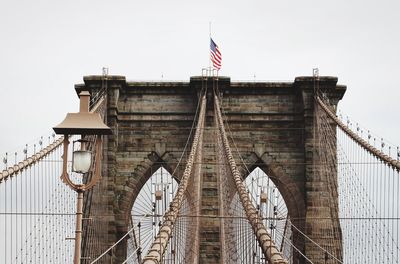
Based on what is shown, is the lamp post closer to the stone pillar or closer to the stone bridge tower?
the stone pillar

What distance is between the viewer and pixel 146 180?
25.4 meters

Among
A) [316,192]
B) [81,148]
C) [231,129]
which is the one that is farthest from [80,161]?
[231,129]

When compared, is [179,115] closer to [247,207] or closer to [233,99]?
[233,99]

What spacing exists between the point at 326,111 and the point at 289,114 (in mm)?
1900

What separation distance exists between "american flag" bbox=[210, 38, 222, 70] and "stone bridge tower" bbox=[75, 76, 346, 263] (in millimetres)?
1533

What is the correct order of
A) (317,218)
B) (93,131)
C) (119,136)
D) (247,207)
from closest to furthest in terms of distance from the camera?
(93,131), (247,207), (317,218), (119,136)

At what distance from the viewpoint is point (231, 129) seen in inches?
1008

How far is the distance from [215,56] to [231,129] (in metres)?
2.95

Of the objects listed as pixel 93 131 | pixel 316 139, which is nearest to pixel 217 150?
pixel 316 139

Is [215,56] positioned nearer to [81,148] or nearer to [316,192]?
[316,192]

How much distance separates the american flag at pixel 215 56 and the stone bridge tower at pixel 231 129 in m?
1.53

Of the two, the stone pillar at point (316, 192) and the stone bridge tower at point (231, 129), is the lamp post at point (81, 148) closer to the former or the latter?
the stone pillar at point (316, 192)

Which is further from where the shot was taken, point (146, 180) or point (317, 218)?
point (146, 180)

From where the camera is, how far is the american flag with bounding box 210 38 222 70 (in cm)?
2694
